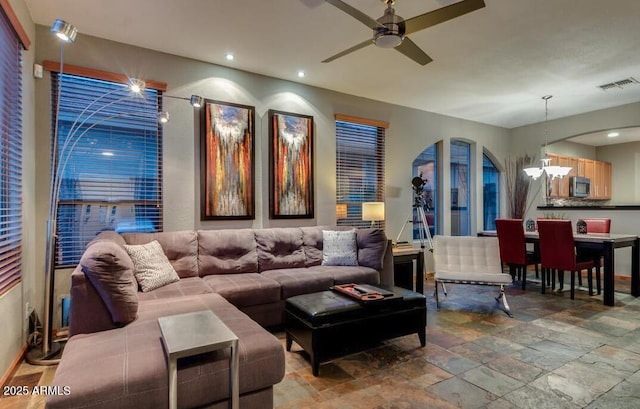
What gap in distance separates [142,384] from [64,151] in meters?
2.67

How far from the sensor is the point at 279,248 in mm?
3793

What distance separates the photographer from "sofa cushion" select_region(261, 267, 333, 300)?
10.3ft

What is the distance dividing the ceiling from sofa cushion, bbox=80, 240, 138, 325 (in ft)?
6.70

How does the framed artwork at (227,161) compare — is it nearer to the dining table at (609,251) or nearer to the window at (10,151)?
the window at (10,151)

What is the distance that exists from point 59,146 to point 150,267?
4.84ft

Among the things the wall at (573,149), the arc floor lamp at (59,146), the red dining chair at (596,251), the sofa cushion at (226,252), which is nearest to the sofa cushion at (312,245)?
the sofa cushion at (226,252)

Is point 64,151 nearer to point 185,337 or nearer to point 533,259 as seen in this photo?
point 185,337

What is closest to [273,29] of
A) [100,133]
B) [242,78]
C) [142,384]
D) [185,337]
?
[242,78]

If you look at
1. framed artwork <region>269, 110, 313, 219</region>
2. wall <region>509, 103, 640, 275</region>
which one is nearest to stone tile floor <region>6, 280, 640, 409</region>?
framed artwork <region>269, 110, 313, 219</region>

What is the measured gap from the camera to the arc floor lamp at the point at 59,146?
8.33 feet

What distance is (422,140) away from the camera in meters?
5.65

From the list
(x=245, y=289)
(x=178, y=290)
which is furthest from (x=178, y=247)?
(x=245, y=289)

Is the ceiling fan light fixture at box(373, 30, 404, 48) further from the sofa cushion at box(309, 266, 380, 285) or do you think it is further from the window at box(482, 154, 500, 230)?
the window at box(482, 154, 500, 230)

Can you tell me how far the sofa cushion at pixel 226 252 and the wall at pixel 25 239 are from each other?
135 centimetres
